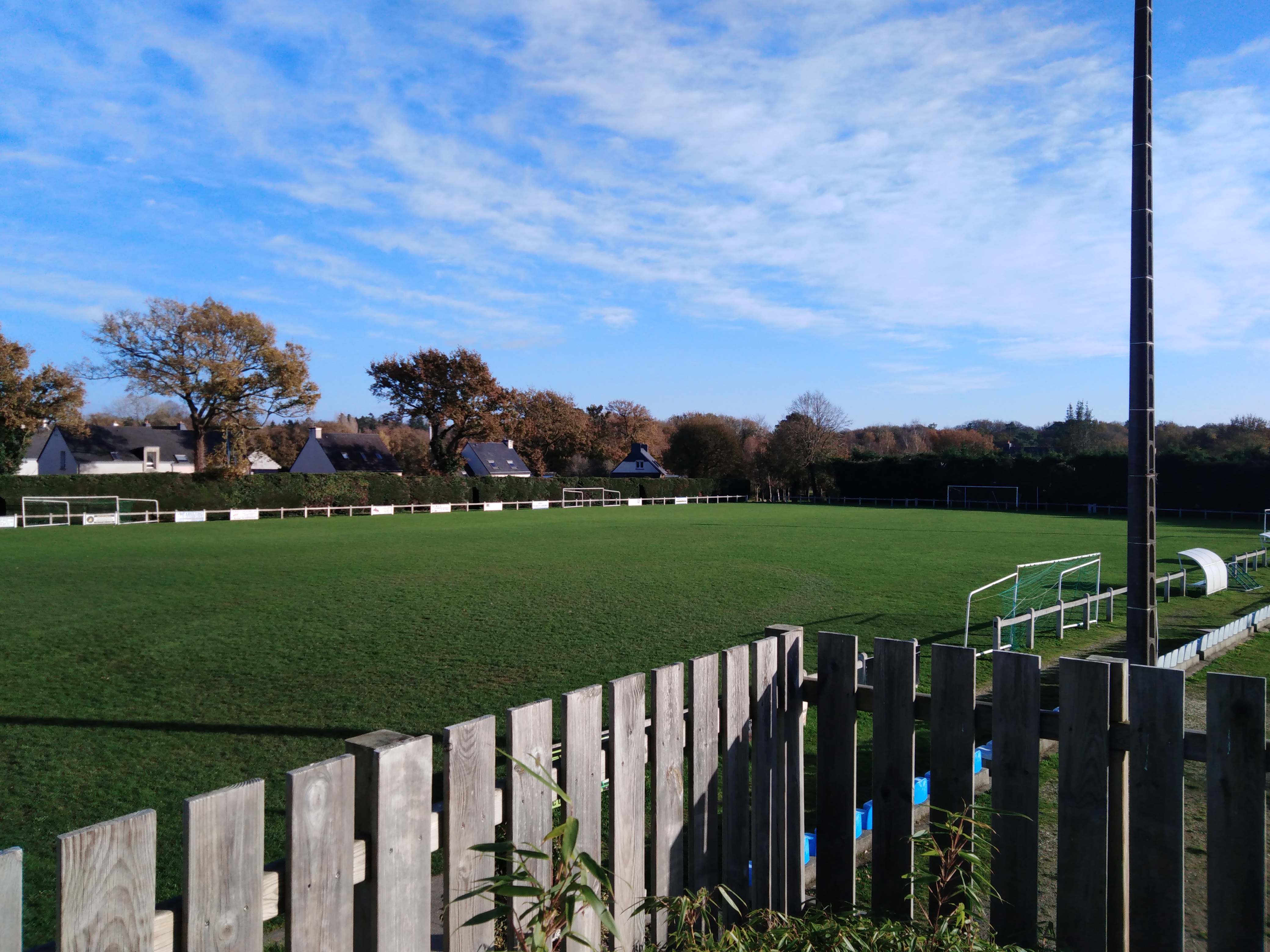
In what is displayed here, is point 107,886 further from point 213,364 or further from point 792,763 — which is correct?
point 213,364

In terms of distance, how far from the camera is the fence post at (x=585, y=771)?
2.14 metres

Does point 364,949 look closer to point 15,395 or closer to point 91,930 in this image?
point 91,930

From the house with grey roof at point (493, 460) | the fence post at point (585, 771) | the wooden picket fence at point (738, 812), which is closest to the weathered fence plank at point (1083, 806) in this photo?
the wooden picket fence at point (738, 812)

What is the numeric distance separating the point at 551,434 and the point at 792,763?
70.1 meters

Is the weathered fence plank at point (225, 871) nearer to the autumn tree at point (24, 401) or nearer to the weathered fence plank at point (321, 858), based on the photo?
the weathered fence plank at point (321, 858)

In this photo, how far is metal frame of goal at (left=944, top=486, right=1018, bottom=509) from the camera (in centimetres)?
5178

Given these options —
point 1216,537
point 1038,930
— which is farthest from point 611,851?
point 1216,537

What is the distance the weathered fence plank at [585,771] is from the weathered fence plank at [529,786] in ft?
0.20

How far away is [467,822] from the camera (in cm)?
189

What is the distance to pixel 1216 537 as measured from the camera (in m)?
26.9

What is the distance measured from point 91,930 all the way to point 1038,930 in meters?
2.71

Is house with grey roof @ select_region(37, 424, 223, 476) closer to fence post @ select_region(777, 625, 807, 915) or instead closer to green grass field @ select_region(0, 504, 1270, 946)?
green grass field @ select_region(0, 504, 1270, 946)

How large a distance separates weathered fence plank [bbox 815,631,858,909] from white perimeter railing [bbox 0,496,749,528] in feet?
116

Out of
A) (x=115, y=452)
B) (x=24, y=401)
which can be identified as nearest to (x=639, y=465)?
(x=115, y=452)
